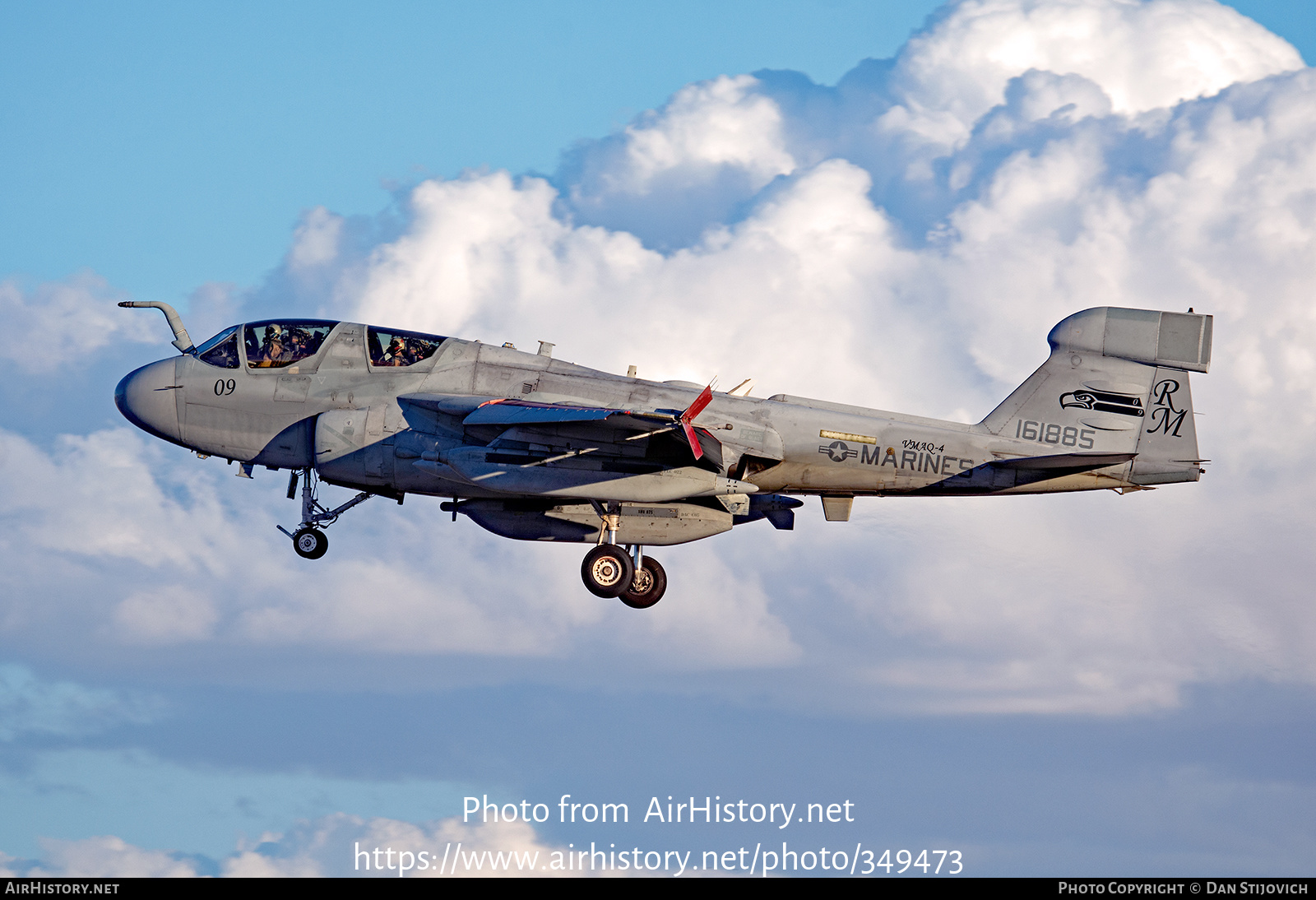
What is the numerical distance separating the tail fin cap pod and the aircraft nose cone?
1507 centimetres

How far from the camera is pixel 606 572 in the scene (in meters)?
24.5

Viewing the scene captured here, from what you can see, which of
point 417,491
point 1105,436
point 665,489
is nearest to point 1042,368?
point 1105,436

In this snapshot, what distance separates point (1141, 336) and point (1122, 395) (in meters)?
1.04

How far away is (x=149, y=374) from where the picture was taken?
25078 mm

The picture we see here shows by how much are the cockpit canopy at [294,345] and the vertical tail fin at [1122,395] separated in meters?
9.78

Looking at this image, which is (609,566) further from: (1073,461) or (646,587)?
(1073,461)

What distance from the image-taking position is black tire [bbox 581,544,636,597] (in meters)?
24.5

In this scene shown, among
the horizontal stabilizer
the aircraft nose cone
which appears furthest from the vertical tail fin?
the aircraft nose cone

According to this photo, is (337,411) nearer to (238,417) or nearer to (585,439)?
(238,417)

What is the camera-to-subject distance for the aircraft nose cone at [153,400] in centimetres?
2488

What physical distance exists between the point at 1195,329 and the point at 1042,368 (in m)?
2.51
